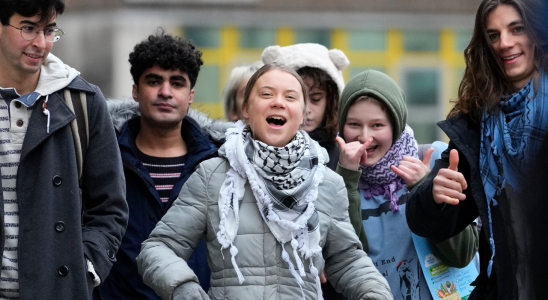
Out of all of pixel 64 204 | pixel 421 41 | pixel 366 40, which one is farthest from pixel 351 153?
pixel 421 41

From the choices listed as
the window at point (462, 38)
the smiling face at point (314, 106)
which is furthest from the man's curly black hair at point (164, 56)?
the window at point (462, 38)

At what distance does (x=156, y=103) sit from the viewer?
483cm

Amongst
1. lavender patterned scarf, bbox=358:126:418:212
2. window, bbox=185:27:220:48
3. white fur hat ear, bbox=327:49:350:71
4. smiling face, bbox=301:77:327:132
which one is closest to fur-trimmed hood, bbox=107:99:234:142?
smiling face, bbox=301:77:327:132

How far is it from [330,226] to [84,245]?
1034mm


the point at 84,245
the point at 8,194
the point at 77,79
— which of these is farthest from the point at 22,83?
the point at 84,245

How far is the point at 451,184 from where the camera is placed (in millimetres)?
3424

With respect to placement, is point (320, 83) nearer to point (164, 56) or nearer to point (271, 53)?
point (271, 53)

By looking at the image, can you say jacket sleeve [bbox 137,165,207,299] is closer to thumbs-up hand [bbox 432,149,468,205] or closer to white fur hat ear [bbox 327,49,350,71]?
thumbs-up hand [bbox 432,149,468,205]

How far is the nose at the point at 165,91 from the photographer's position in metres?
4.82

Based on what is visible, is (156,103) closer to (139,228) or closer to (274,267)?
(139,228)

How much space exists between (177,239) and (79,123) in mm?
645

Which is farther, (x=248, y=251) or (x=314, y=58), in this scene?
(x=314, y=58)

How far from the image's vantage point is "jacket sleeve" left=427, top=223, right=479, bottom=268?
4.10m

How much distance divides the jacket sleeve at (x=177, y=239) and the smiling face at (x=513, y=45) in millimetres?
1385
